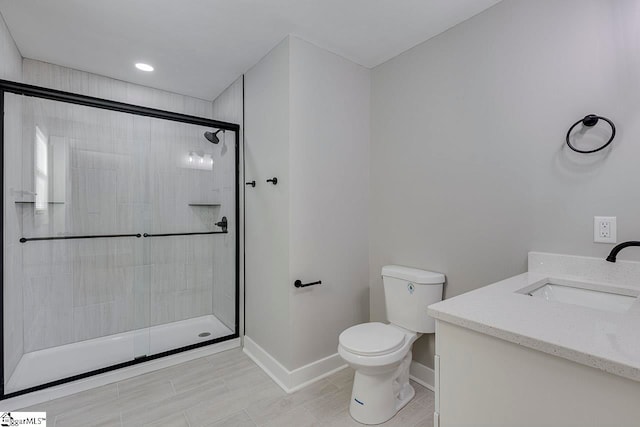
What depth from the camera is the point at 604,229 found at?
4.38 feet

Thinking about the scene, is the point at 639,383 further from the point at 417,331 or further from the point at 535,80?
the point at 535,80

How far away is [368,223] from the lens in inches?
97.5

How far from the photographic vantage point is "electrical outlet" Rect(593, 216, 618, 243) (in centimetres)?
131

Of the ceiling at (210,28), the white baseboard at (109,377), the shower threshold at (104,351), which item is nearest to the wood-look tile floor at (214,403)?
the white baseboard at (109,377)

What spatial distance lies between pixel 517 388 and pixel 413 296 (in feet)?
3.60

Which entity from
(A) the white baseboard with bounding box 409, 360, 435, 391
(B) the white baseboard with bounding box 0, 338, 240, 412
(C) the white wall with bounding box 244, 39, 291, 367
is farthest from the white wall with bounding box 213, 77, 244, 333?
(A) the white baseboard with bounding box 409, 360, 435, 391

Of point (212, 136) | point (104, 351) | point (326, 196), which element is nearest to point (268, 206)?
point (326, 196)

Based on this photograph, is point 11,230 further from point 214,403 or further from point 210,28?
point 210,28

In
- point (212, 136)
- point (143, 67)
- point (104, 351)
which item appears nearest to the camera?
point (104, 351)

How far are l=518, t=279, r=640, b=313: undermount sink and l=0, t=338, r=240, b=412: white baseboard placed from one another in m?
2.33

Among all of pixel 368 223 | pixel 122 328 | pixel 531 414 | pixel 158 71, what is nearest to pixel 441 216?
pixel 368 223

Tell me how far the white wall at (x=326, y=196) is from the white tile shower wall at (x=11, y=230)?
180 cm

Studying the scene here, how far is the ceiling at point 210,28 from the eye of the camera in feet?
5.69

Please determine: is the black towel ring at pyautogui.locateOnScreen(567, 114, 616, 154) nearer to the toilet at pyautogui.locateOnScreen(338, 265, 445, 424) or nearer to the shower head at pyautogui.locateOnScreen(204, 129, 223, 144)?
the toilet at pyautogui.locateOnScreen(338, 265, 445, 424)
